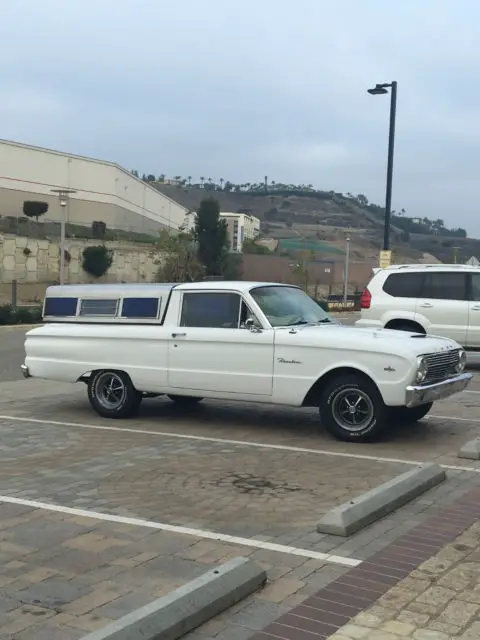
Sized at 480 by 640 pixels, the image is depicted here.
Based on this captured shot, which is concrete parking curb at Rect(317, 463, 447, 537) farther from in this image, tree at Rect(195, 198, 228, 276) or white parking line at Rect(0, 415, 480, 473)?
tree at Rect(195, 198, 228, 276)

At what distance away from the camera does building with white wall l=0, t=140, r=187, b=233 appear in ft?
233

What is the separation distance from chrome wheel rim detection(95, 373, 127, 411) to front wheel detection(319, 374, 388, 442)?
264 centimetres

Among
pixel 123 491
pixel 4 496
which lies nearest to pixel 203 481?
pixel 123 491

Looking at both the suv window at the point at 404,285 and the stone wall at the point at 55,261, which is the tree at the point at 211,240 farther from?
the suv window at the point at 404,285

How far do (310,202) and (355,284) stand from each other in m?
104

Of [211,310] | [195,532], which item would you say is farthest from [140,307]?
[195,532]

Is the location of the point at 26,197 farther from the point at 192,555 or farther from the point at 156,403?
the point at 192,555

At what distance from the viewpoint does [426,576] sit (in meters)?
4.48

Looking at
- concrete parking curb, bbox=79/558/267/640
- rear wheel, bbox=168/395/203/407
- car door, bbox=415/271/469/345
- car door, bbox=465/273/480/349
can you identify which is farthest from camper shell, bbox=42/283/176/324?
car door, bbox=465/273/480/349

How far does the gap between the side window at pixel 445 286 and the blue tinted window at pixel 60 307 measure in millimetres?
7271

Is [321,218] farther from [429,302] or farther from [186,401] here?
[186,401]

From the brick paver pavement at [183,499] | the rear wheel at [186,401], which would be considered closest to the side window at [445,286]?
the brick paver pavement at [183,499]

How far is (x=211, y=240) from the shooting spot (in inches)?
2154

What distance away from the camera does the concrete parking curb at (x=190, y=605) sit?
3564 mm
